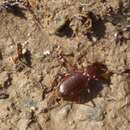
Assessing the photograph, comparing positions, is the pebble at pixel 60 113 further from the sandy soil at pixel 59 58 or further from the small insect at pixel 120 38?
the small insect at pixel 120 38

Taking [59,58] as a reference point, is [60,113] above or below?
below

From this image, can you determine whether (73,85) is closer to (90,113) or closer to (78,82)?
(78,82)

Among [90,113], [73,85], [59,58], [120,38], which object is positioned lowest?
[90,113]

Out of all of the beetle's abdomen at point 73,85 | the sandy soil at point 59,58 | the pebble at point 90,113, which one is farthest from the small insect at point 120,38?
the pebble at point 90,113

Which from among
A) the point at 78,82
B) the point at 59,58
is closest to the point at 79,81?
the point at 78,82

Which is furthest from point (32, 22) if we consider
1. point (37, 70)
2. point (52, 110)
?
point (52, 110)

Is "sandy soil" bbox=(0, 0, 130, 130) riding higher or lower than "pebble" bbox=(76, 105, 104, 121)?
higher

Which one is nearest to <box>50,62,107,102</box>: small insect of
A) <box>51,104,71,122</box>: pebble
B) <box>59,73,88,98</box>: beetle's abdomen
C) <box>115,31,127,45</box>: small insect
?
<box>59,73,88,98</box>: beetle's abdomen

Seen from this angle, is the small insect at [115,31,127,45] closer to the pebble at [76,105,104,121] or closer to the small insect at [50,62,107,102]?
the small insect at [50,62,107,102]

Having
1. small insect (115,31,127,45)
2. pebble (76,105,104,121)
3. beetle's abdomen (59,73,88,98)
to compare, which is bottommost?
pebble (76,105,104,121)

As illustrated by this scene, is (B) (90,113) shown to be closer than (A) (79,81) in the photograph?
Yes
